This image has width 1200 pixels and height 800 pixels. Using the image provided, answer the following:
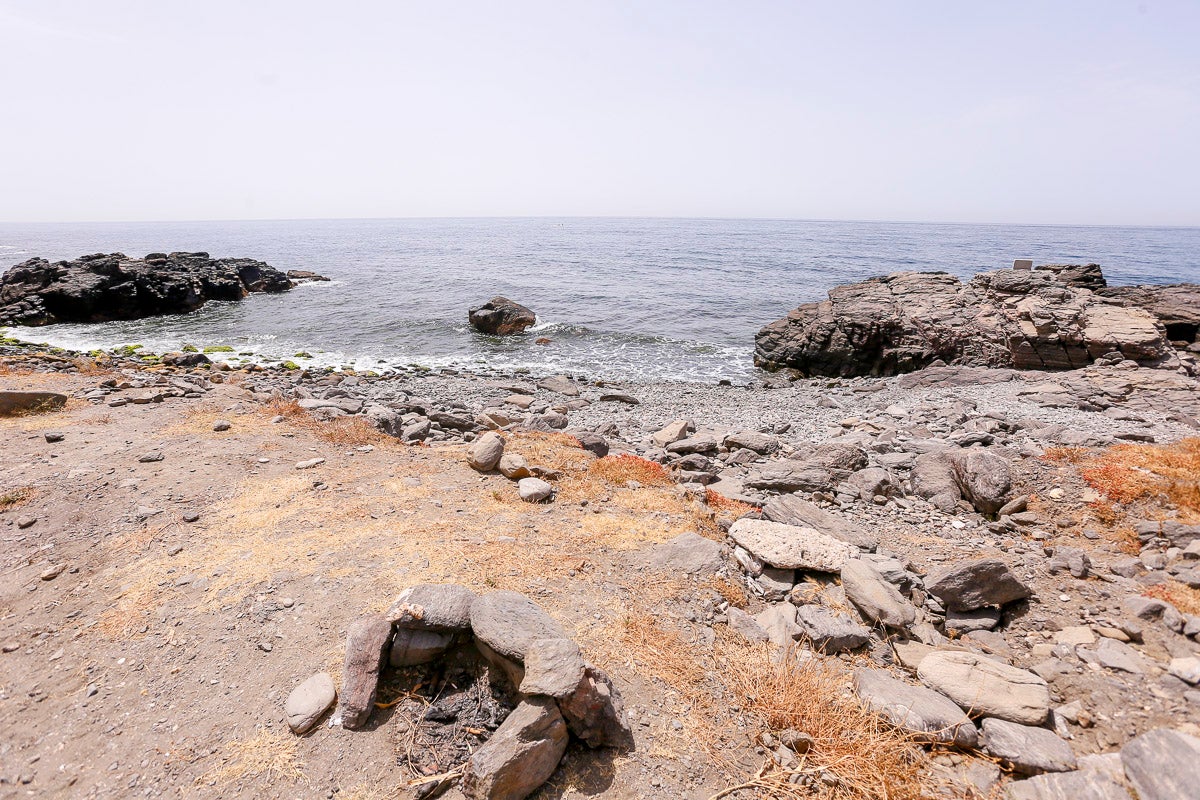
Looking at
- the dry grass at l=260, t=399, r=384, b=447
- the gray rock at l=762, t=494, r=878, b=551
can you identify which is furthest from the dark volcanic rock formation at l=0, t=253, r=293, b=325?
the gray rock at l=762, t=494, r=878, b=551

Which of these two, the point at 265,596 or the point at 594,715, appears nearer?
the point at 594,715

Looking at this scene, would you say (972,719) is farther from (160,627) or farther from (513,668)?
(160,627)

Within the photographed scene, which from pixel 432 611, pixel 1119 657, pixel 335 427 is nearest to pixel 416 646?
pixel 432 611

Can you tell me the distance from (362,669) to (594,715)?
2193mm

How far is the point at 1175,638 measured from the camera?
5.27 meters

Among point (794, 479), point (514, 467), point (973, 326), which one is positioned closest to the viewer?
point (514, 467)

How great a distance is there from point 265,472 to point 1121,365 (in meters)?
25.2

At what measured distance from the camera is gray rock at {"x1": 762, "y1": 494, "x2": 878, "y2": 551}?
25.8 feet

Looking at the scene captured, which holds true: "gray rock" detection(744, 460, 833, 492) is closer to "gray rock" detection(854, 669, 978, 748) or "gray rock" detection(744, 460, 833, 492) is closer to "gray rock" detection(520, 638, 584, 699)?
"gray rock" detection(854, 669, 978, 748)

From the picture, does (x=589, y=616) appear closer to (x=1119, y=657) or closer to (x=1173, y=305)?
(x=1119, y=657)

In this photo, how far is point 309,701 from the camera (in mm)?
4535

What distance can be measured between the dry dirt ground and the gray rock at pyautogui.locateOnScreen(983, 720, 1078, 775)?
208 centimetres

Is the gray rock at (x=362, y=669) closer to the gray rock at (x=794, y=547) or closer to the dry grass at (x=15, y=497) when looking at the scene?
the gray rock at (x=794, y=547)

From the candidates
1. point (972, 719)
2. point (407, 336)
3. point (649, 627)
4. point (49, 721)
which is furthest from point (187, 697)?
point (407, 336)
